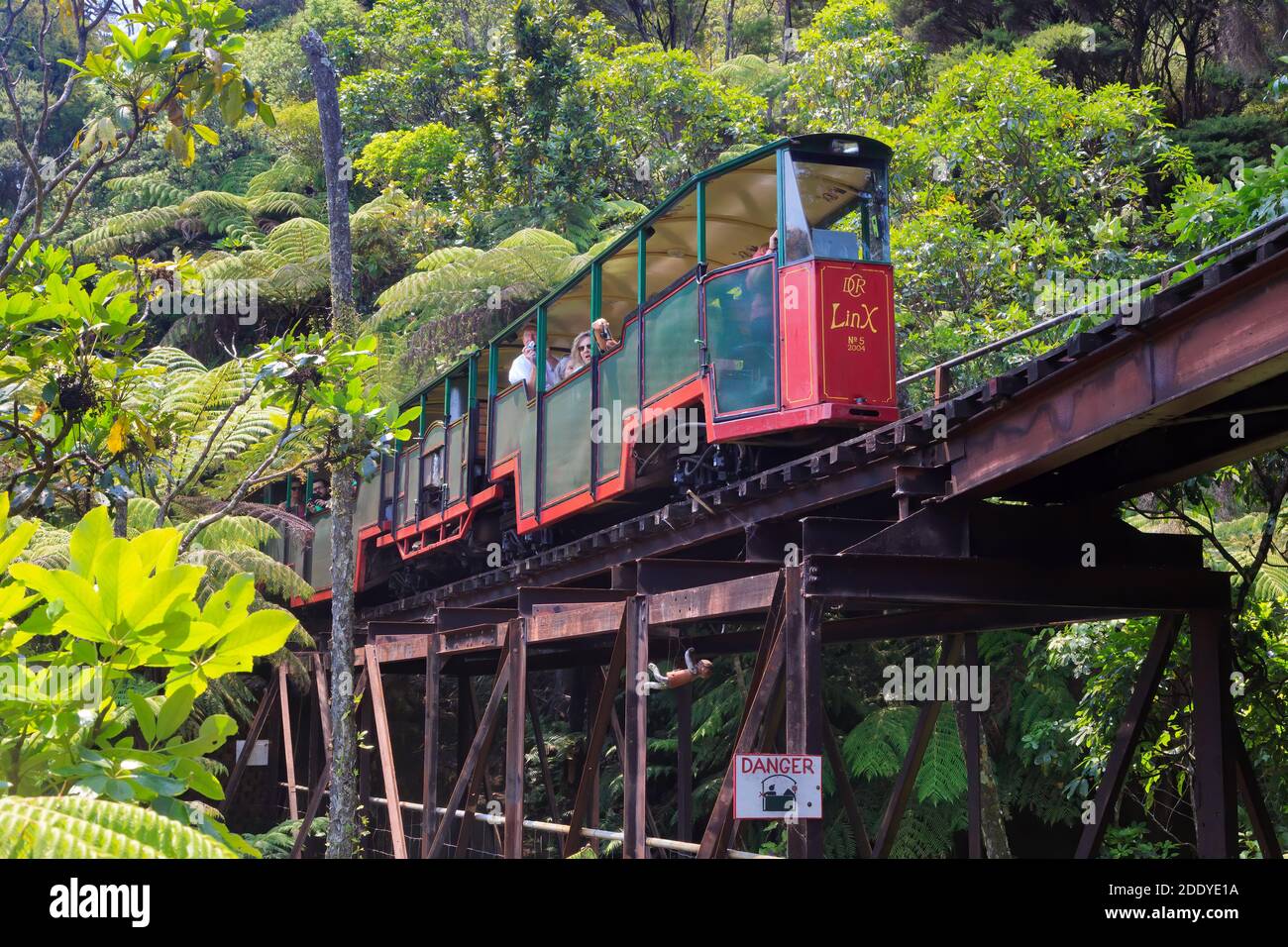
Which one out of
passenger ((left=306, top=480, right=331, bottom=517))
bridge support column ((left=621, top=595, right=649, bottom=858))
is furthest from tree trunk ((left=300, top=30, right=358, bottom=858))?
passenger ((left=306, top=480, right=331, bottom=517))

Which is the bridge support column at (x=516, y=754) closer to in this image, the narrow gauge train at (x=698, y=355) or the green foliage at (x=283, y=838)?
the narrow gauge train at (x=698, y=355)

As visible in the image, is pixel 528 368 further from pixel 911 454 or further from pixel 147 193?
pixel 147 193

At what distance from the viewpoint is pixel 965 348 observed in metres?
13.1

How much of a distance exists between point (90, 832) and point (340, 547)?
820 cm

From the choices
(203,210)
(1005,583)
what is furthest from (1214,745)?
(203,210)

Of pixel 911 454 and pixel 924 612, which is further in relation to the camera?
pixel 924 612

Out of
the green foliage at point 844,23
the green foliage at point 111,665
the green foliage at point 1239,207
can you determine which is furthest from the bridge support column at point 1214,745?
the green foliage at point 844,23

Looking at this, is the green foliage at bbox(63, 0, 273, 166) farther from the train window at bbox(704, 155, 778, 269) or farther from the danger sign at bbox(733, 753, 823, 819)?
the train window at bbox(704, 155, 778, 269)

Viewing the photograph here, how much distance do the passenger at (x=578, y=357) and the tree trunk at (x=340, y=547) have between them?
205 centimetres

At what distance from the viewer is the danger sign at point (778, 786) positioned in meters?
5.78

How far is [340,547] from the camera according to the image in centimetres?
1019

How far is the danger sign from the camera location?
19.0ft
